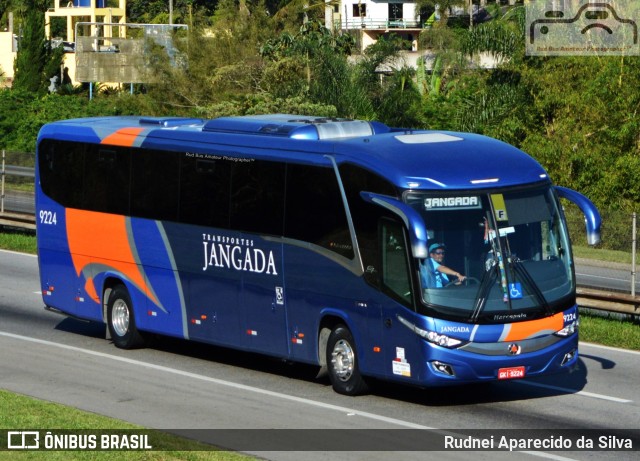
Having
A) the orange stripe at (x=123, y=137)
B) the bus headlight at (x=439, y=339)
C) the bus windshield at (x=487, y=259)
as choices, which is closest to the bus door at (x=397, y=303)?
the bus headlight at (x=439, y=339)

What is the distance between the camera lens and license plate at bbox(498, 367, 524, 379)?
572 inches

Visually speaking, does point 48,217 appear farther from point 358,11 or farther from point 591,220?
point 358,11

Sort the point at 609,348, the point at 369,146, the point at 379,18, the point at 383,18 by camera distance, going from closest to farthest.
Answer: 1. the point at 369,146
2. the point at 609,348
3. the point at 383,18
4. the point at 379,18

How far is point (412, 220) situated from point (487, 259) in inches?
44.9

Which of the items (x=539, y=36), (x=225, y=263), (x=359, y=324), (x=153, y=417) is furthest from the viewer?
(x=539, y=36)

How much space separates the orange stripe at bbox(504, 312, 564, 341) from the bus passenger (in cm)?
87

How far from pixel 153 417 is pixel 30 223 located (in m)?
19.7

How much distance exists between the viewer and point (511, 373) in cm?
1459

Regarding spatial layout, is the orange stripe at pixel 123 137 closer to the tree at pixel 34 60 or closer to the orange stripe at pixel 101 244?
the orange stripe at pixel 101 244

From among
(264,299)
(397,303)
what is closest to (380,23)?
(264,299)

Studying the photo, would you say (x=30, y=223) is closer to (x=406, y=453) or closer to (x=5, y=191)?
(x=5, y=191)

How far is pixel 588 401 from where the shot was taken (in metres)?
15.5

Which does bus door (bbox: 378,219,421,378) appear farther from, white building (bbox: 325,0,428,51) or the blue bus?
white building (bbox: 325,0,428,51)

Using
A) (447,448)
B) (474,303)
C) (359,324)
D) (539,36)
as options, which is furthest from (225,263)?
(539,36)
